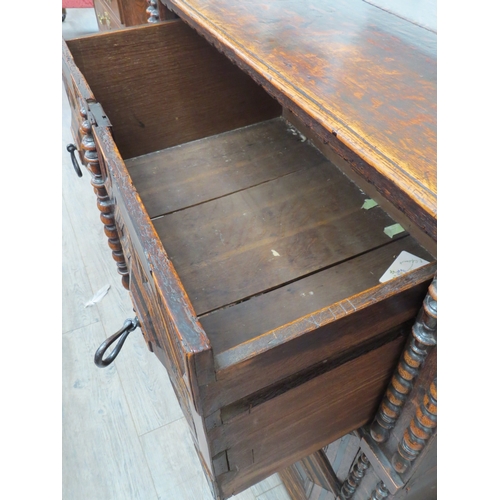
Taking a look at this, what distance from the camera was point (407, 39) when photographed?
61 centimetres

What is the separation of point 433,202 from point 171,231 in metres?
0.53

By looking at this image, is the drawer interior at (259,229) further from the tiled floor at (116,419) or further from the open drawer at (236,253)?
the tiled floor at (116,419)

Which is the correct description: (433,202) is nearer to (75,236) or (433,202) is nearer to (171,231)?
(171,231)

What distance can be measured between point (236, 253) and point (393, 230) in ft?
0.91

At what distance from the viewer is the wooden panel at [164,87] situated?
899 mm

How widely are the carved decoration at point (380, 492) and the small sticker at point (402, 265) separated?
1.08ft

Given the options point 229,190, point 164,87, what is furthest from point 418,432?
point 164,87

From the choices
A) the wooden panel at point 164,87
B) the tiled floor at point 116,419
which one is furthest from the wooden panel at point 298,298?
the tiled floor at point 116,419

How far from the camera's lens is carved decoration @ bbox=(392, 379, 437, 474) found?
1.58ft

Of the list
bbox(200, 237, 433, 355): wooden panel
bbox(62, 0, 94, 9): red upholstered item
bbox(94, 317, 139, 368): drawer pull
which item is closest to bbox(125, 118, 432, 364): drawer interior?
bbox(200, 237, 433, 355): wooden panel

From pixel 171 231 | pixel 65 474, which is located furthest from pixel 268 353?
pixel 65 474

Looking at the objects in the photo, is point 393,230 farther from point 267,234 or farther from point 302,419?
point 302,419

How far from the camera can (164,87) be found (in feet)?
3.21
